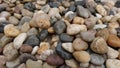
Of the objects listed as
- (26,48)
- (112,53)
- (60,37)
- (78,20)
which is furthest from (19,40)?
(112,53)

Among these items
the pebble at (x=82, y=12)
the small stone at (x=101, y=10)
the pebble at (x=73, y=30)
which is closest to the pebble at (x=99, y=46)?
the pebble at (x=73, y=30)

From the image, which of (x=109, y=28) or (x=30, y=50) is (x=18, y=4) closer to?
(x=30, y=50)

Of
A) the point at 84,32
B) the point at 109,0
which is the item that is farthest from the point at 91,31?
the point at 109,0

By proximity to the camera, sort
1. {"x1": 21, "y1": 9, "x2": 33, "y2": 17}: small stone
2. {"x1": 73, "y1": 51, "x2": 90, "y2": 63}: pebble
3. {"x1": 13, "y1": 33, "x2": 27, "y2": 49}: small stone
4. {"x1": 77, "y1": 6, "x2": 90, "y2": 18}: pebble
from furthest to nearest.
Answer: {"x1": 21, "y1": 9, "x2": 33, "y2": 17}: small stone → {"x1": 77, "y1": 6, "x2": 90, "y2": 18}: pebble → {"x1": 13, "y1": 33, "x2": 27, "y2": 49}: small stone → {"x1": 73, "y1": 51, "x2": 90, "y2": 63}: pebble

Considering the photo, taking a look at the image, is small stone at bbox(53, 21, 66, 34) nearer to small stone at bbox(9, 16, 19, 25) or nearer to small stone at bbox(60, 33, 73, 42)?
small stone at bbox(60, 33, 73, 42)

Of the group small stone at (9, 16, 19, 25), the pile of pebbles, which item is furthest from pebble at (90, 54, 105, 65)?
small stone at (9, 16, 19, 25)

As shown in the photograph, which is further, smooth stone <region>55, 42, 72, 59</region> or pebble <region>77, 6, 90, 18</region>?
pebble <region>77, 6, 90, 18</region>

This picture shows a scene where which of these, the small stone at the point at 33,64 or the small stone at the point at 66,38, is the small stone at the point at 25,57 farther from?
the small stone at the point at 66,38
